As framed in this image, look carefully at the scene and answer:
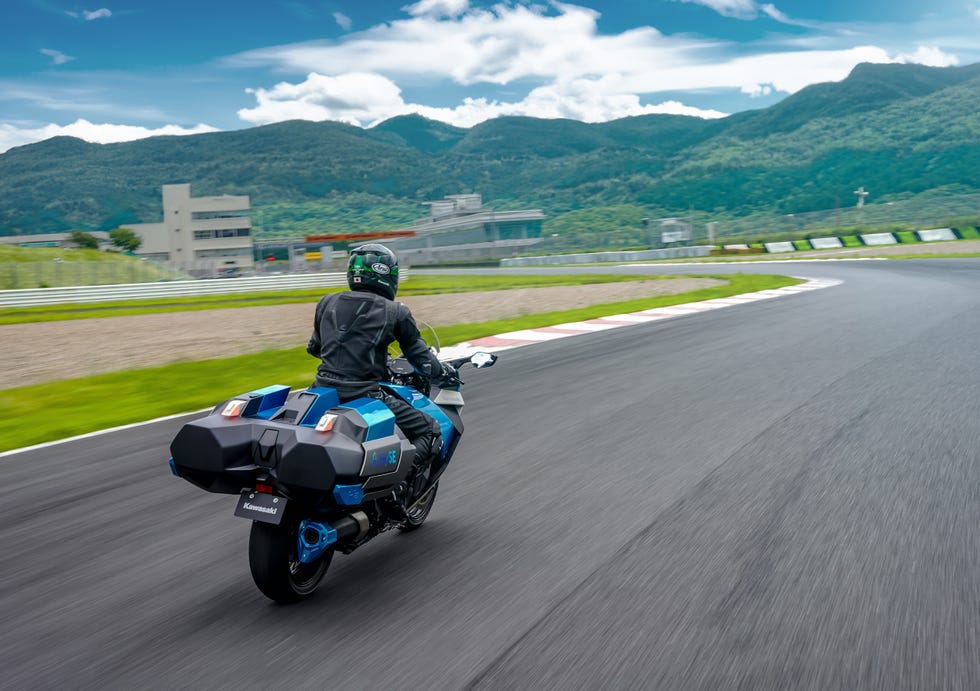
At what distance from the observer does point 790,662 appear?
3.11 metres

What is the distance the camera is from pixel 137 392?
34.7 feet

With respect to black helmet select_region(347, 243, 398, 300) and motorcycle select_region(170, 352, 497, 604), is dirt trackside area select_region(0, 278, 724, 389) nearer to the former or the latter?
black helmet select_region(347, 243, 398, 300)

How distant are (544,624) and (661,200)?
14446cm

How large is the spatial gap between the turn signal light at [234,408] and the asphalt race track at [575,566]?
878mm

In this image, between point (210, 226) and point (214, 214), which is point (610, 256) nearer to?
point (210, 226)

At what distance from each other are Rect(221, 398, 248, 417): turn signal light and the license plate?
1.26ft

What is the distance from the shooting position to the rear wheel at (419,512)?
186 inches

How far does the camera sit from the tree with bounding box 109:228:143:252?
11012cm

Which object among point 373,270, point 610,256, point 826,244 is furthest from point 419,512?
point 610,256

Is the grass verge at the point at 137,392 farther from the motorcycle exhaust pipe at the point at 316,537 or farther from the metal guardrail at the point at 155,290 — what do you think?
the metal guardrail at the point at 155,290

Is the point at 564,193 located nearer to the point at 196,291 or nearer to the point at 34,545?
the point at 196,291

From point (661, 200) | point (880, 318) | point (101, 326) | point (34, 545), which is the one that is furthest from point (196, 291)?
point (661, 200)

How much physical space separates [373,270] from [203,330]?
1563cm

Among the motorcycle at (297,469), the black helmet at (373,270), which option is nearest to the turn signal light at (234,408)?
the motorcycle at (297,469)
